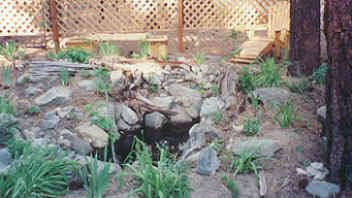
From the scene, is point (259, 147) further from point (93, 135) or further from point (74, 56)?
point (74, 56)

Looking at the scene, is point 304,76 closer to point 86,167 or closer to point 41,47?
point 86,167

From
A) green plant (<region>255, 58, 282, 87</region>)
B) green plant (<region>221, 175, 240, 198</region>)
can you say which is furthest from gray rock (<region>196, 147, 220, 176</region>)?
green plant (<region>255, 58, 282, 87</region>)

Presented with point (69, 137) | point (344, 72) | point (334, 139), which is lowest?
point (69, 137)

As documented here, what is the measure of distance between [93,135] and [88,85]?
3.57 feet

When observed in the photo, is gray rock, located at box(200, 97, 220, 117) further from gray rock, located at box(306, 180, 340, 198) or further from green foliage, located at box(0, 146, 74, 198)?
green foliage, located at box(0, 146, 74, 198)

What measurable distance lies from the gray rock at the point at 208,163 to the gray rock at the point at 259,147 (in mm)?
278

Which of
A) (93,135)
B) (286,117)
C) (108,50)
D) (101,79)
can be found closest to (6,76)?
(101,79)

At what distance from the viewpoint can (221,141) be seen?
393 centimetres

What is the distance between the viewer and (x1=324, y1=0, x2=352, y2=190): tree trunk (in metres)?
2.65

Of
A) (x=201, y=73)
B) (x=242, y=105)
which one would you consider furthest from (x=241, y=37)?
(x=242, y=105)

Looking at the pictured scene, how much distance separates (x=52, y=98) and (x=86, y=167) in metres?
2.34

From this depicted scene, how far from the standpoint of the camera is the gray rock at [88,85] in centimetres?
536

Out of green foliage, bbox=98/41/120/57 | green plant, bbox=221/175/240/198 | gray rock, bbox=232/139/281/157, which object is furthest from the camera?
green foliage, bbox=98/41/120/57

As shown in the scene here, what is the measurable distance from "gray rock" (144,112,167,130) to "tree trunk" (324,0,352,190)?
2.79 m
